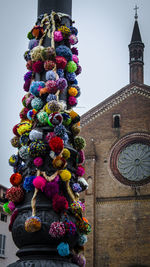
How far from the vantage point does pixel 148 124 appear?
80.9 feet

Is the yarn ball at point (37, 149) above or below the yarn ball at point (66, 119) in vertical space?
below

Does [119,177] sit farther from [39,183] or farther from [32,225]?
[32,225]

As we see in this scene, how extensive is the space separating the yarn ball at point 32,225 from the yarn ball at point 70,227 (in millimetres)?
299

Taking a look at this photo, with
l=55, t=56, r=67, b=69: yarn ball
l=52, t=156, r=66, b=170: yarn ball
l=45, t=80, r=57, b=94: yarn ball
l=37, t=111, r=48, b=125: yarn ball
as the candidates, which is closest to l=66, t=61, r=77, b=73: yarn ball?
l=55, t=56, r=67, b=69: yarn ball

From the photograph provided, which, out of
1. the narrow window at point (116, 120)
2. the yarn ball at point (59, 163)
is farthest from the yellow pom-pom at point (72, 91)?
the narrow window at point (116, 120)

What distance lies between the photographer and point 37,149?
15.9 feet

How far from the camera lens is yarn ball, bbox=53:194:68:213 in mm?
4586

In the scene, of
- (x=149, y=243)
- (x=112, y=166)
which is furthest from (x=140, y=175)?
(x=149, y=243)

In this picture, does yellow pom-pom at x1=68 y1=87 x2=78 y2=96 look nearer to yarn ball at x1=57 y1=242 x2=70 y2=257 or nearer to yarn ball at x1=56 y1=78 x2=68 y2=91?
yarn ball at x1=56 y1=78 x2=68 y2=91

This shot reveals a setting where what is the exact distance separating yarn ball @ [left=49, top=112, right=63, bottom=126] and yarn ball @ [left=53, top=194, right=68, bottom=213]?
86 cm

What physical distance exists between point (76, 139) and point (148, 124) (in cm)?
1979

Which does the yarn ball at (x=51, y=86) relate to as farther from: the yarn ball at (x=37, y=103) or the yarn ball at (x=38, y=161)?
the yarn ball at (x=38, y=161)

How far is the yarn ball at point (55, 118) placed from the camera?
4941 millimetres

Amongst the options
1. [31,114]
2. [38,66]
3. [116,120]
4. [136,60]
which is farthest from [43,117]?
[136,60]
